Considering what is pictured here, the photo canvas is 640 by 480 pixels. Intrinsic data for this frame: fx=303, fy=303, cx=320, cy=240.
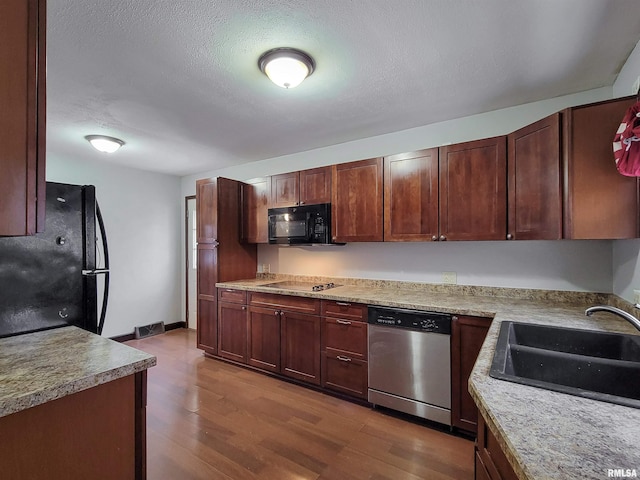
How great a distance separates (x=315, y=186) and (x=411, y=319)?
1.67 metres

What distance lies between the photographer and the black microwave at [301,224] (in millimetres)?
3129

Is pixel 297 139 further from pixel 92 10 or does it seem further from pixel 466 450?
pixel 466 450

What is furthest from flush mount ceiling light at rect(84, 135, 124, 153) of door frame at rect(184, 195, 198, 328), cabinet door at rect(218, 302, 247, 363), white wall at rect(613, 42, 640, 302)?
white wall at rect(613, 42, 640, 302)

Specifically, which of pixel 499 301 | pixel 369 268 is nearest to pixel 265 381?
pixel 369 268

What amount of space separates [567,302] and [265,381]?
274cm

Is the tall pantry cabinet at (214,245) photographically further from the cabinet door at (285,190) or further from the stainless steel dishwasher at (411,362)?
the stainless steel dishwasher at (411,362)

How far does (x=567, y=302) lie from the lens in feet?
7.65

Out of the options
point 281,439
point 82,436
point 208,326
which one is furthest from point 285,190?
point 82,436

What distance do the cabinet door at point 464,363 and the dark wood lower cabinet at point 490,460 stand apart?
1021 mm

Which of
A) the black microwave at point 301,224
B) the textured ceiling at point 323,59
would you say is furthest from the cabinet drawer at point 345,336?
the textured ceiling at point 323,59

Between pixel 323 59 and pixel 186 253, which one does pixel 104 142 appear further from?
pixel 323 59

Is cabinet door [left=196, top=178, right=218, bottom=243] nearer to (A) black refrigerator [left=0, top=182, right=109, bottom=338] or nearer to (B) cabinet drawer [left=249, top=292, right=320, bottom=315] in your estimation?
(B) cabinet drawer [left=249, top=292, right=320, bottom=315]

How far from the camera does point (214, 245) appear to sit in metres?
3.66

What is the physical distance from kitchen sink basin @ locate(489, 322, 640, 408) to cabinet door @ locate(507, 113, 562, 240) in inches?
24.4
